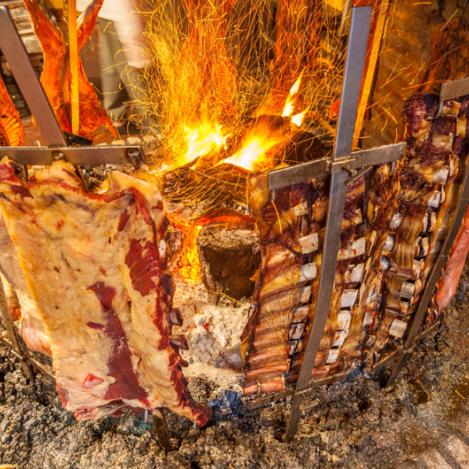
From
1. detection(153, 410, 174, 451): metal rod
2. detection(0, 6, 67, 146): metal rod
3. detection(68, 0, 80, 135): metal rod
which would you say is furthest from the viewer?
detection(68, 0, 80, 135): metal rod

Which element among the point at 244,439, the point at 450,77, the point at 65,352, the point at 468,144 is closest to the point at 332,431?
the point at 244,439

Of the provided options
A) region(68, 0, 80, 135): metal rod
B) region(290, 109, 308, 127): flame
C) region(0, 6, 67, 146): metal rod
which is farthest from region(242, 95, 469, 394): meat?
region(290, 109, 308, 127): flame

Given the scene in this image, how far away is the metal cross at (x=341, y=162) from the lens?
5.12ft

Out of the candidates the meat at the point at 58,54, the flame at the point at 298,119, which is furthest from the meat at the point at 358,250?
the flame at the point at 298,119

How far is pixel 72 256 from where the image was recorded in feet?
6.47

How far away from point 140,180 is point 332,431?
245 centimetres

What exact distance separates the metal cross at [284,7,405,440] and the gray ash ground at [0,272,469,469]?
118 centimetres

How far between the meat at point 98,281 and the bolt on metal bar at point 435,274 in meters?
1.72

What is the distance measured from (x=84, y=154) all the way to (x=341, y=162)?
1128 millimetres

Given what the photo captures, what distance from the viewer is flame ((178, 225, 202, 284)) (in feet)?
12.0

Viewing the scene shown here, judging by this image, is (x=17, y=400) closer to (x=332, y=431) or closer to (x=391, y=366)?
(x=332, y=431)

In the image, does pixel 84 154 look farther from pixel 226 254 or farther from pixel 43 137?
pixel 226 254

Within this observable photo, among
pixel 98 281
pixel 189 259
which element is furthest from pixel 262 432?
pixel 98 281

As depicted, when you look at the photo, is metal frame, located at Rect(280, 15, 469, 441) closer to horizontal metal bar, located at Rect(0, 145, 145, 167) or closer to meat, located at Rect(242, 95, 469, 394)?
meat, located at Rect(242, 95, 469, 394)
